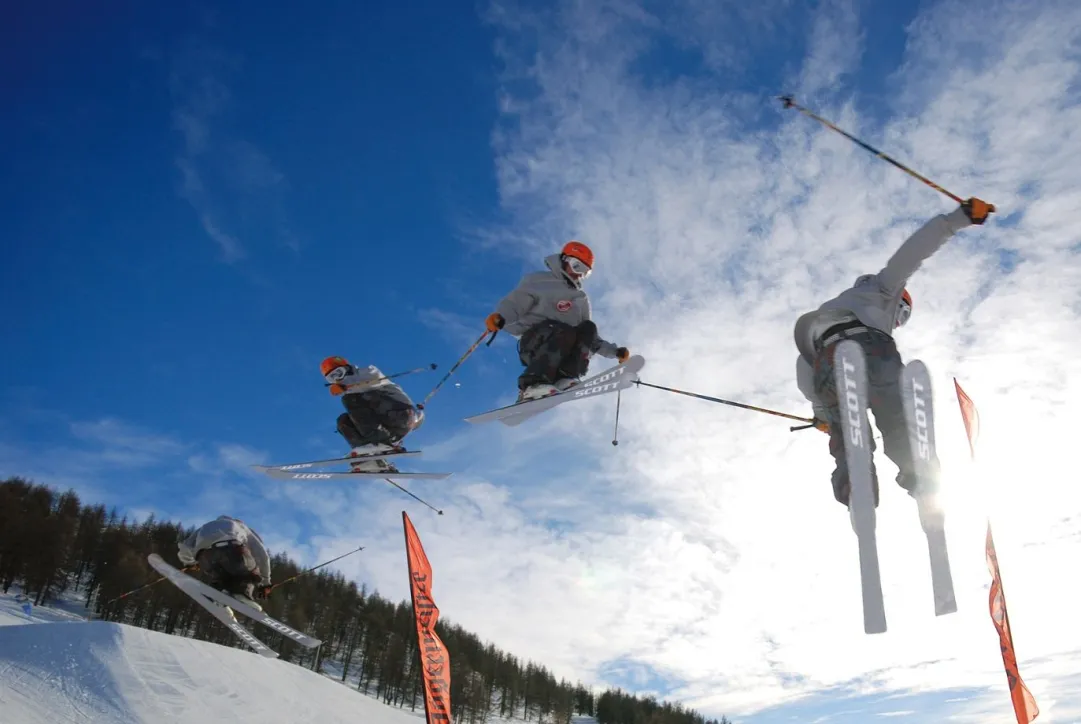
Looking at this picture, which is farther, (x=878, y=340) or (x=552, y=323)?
(x=552, y=323)

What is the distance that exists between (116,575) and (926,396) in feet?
212

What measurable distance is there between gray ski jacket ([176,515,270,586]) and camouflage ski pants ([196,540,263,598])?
0.11 m

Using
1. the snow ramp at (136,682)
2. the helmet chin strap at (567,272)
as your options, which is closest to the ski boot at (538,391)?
the helmet chin strap at (567,272)

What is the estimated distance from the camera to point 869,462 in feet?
15.3

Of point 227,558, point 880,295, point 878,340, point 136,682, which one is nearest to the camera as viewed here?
point 878,340

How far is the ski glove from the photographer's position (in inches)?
189

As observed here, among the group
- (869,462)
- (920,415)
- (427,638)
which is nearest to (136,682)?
(427,638)

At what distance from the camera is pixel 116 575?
55000 millimetres

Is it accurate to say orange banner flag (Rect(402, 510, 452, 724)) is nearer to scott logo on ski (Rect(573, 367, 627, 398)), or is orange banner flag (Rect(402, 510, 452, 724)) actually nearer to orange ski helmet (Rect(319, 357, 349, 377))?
orange ski helmet (Rect(319, 357, 349, 377))

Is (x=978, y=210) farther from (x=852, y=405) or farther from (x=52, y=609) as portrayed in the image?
(x=52, y=609)

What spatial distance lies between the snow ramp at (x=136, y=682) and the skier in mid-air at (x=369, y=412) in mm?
9905

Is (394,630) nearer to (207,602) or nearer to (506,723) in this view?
(506,723)

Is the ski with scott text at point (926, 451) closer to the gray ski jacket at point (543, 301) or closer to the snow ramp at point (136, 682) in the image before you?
the gray ski jacket at point (543, 301)

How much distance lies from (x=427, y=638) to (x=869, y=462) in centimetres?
1229
